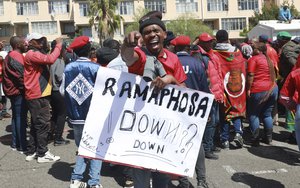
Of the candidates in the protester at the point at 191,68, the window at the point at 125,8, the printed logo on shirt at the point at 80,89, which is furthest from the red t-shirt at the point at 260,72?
the window at the point at 125,8

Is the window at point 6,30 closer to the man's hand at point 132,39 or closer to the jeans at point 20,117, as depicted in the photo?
the jeans at point 20,117

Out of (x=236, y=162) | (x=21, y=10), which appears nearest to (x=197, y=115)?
(x=236, y=162)

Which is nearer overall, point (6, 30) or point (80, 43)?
point (80, 43)

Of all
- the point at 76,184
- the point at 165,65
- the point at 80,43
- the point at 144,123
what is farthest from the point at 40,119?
the point at 165,65

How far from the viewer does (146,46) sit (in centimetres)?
312

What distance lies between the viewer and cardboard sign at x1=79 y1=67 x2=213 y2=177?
311 centimetres

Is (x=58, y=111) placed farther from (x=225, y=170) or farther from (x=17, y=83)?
(x=225, y=170)

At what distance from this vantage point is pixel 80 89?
4.76 metres

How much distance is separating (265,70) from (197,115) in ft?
12.0

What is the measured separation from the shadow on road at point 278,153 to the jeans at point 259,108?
1.22ft

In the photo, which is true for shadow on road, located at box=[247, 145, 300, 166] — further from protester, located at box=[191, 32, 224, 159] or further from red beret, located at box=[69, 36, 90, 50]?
red beret, located at box=[69, 36, 90, 50]

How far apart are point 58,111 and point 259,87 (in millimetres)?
3622

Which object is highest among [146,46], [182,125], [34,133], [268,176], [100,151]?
[146,46]

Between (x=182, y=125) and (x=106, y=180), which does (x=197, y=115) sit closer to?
(x=182, y=125)
